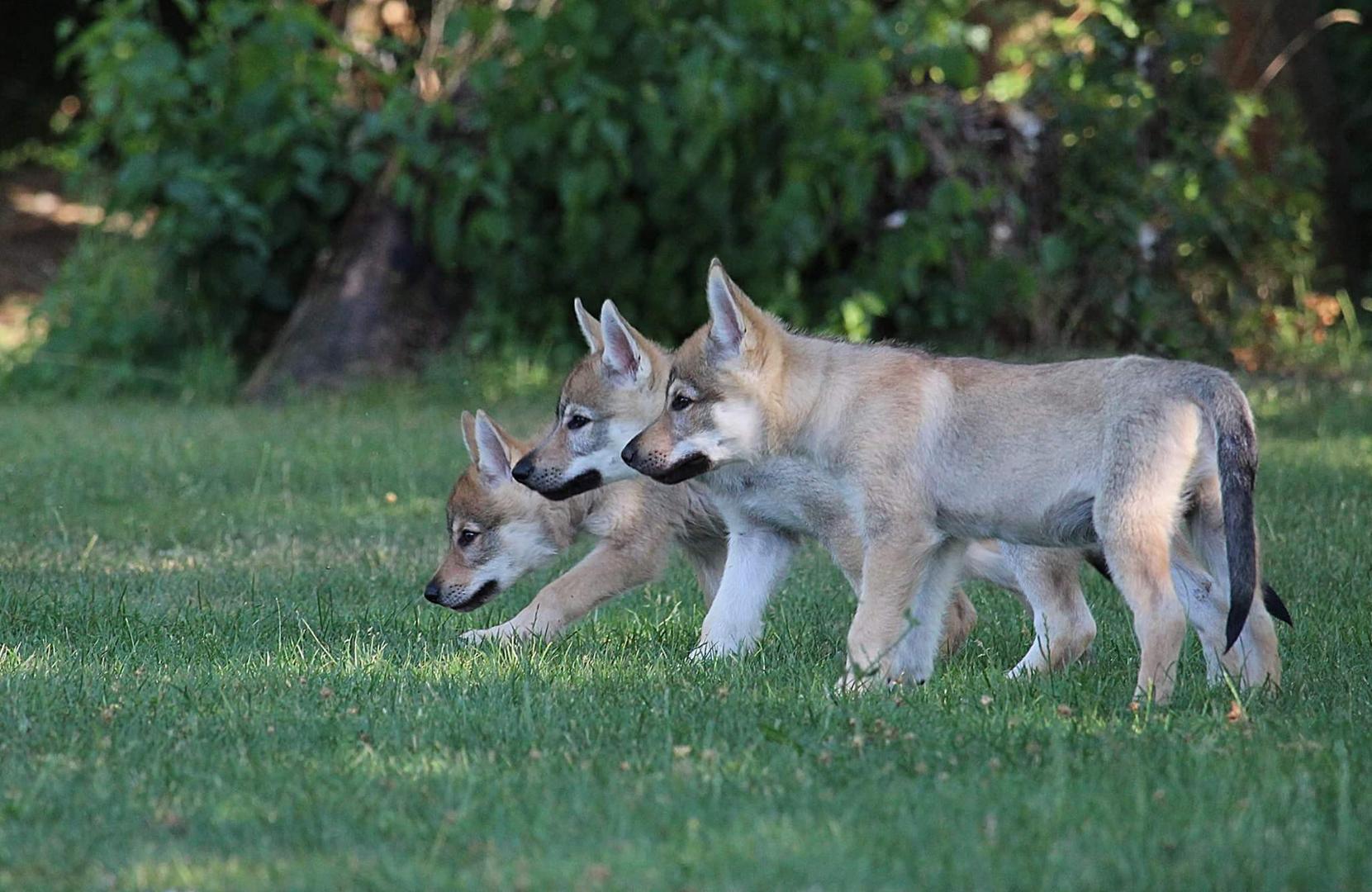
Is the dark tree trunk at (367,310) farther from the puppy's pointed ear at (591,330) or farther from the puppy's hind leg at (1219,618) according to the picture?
the puppy's hind leg at (1219,618)

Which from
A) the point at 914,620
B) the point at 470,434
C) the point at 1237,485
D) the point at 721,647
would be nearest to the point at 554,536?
the point at 470,434

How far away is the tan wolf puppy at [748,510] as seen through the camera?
6094 mm

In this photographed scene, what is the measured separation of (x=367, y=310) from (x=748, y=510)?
814cm

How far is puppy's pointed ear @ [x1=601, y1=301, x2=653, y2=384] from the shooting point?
6781mm

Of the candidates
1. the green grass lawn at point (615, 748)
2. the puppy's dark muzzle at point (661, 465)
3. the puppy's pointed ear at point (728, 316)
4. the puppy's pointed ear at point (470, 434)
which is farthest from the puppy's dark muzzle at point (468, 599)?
the puppy's pointed ear at point (728, 316)

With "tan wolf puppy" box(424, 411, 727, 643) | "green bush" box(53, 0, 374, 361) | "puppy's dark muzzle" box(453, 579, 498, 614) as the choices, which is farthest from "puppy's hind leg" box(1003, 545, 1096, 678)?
"green bush" box(53, 0, 374, 361)

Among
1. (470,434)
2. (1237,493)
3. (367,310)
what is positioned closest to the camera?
(1237,493)

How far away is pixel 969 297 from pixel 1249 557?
28.8ft

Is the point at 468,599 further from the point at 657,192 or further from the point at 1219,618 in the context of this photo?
the point at 657,192

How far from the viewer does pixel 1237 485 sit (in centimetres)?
502

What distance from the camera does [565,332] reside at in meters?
14.1

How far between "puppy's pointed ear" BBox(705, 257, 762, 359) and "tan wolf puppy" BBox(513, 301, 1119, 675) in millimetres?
407

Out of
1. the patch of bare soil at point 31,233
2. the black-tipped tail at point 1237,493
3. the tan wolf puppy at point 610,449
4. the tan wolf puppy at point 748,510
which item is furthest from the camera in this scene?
the patch of bare soil at point 31,233

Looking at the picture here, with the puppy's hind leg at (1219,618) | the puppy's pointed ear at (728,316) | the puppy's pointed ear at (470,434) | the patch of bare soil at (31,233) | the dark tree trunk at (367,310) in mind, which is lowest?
the patch of bare soil at (31,233)
